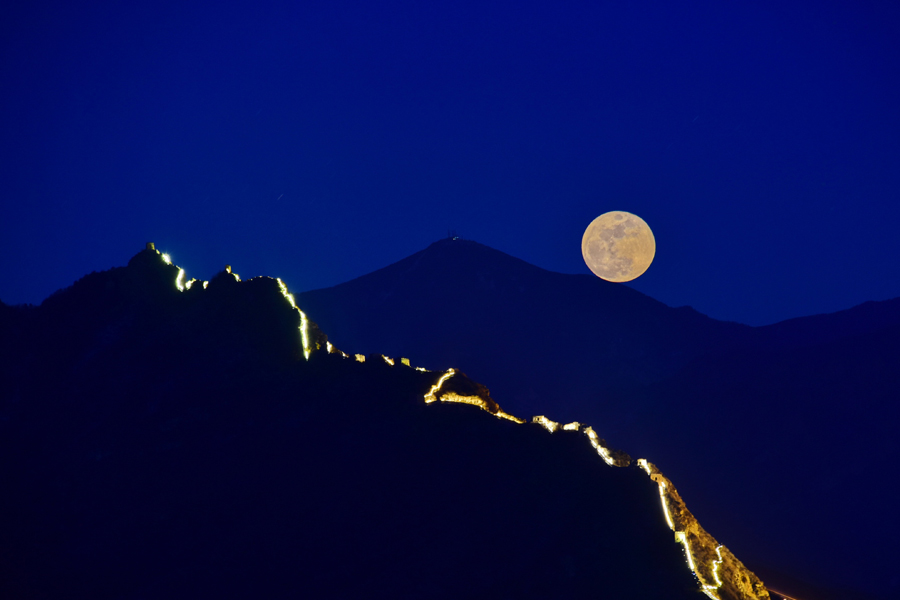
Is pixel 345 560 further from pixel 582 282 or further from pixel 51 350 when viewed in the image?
pixel 582 282

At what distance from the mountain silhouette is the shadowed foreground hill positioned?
65265mm

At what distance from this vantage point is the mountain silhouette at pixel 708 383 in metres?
106

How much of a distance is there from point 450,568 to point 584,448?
11.5m

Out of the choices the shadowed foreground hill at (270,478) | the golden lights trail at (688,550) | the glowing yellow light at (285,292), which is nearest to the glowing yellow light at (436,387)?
the shadowed foreground hill at (270,478)

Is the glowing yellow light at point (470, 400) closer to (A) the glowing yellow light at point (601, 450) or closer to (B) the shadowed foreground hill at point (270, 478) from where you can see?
(B) the shadowed foreground hill at point (270, 478)

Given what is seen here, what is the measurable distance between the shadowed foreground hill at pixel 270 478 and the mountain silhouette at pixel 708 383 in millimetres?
65265

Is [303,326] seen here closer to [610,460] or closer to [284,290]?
[284,290]

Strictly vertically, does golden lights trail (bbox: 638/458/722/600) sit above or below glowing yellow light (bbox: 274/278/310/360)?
below

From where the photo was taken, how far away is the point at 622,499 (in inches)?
1576

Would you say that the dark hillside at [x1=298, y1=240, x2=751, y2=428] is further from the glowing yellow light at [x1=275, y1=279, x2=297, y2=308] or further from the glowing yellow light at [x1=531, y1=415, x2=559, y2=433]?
the glowing yellow light at [x1=275, y1=279, x2=297, y2=308]

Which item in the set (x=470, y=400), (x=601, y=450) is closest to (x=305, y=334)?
(x=470, y=400)

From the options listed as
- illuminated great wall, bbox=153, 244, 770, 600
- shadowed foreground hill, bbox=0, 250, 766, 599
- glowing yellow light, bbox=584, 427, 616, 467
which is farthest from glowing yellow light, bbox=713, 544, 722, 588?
glowing yellow light, bbox=584, 427, 616, 467

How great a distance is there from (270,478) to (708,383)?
114676 millimetres

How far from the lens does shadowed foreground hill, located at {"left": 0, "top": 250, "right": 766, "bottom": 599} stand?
39531 mm
